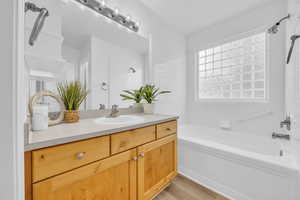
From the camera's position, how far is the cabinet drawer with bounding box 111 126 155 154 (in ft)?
3.02

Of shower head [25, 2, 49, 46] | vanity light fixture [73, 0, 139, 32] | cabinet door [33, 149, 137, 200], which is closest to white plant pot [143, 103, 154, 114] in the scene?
cabinet door [33, 149, 137, 200]

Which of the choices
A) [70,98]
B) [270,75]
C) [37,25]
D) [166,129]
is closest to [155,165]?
[166,129]

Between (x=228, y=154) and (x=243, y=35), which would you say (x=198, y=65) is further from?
(x=228, y=154)

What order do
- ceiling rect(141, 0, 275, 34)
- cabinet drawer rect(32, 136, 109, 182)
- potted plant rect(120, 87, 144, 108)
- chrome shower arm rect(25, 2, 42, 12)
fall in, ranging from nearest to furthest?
cabinet drawer rect(32, 136, 109, 182) < chrome shower arm rect(25, 2, 42, 12) < potted plant rect(120, 87, 144, 108) < ceiling rect(141, 0, 275, 34)

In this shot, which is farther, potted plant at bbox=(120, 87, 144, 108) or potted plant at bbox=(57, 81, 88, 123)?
potted plant at bbox=(120, 87, 144, 108)

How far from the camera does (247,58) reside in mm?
2104

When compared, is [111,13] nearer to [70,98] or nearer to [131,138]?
[70,98]

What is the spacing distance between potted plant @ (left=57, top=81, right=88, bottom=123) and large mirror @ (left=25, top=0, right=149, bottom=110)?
7 centimetres

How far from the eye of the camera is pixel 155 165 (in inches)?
50.3

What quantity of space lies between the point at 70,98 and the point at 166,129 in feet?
3.15

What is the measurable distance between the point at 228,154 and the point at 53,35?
200 cm

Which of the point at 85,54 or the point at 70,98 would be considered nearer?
the point at 70,98

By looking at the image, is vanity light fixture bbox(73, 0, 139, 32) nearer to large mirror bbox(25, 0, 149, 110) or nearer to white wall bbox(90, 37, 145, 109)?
large mirror bbox(25, 0, 149, 110)

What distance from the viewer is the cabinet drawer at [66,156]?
2.02ft
